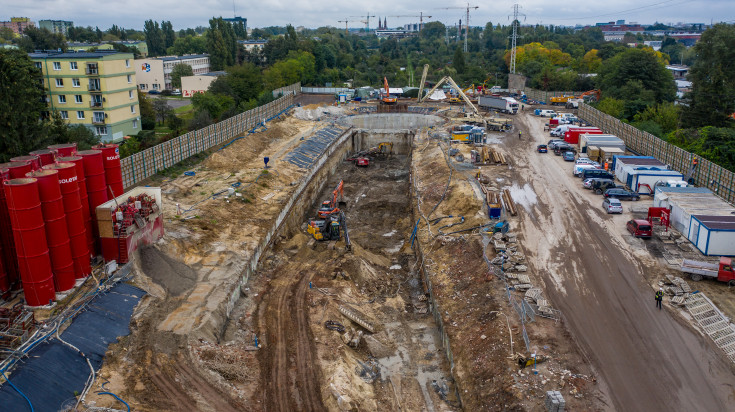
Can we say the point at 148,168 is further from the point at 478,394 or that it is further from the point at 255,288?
the point at 478,394

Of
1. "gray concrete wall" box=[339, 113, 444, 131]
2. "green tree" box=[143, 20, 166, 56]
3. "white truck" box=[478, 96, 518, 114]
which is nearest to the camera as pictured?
"gray concrete wall" box=[339, 113, 444, 131]

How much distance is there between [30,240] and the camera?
2312 centimetres

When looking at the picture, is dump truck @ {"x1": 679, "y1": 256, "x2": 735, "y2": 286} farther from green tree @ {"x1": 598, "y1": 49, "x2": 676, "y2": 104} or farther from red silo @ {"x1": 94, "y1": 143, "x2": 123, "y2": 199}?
green tree @ {"x1": 598, "y1": 49, "x2": 676, "y2": 104}

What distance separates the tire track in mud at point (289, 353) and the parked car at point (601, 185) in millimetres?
25973

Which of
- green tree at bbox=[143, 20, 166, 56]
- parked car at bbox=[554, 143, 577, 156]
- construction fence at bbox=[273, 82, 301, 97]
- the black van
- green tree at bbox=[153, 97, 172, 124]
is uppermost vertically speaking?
green tree at bbox=[143, 20, 166, 56]

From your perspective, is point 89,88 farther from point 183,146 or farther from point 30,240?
point 30,240

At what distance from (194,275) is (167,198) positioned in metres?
12.0

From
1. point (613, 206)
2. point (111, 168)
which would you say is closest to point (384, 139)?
point (613, 206)

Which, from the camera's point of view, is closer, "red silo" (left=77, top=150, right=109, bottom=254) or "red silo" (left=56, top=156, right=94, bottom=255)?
"red silo" (left=56, top=156, right=94, bottom=255)

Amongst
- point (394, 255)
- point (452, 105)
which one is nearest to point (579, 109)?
point (452, 105)

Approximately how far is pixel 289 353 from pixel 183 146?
97.8 feet

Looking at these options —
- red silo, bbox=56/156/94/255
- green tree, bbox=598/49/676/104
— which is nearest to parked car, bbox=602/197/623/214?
red silo, bbox=56/156/94/255

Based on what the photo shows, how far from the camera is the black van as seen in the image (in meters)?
46.7

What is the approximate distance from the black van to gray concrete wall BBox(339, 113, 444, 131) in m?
35.0
